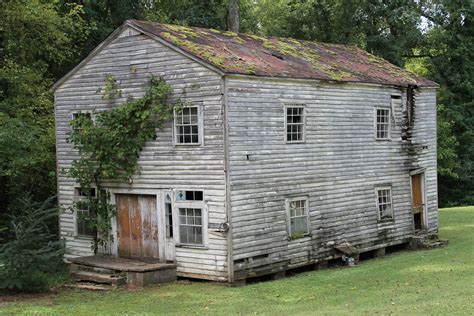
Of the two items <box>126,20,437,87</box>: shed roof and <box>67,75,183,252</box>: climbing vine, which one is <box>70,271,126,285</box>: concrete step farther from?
<box>126,20,437,87</box>: shed roof

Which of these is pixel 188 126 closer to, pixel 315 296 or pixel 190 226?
pixel 190 226

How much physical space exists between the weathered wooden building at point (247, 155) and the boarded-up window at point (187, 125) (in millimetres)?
32

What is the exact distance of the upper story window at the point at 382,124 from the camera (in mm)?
22781

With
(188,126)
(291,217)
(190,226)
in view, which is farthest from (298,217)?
(188,126)

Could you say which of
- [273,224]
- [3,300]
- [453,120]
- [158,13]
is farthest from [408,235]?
[453,120]

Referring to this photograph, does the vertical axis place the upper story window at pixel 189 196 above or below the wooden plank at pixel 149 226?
above

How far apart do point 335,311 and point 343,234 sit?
8.15 metres

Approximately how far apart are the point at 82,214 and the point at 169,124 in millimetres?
4426

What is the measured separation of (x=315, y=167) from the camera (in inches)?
799

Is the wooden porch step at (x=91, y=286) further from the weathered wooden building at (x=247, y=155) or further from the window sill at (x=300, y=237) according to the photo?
the window sill at (x=300, y=237)

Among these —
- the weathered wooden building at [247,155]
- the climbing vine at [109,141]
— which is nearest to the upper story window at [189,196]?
the weathered wooden building at [247,155]

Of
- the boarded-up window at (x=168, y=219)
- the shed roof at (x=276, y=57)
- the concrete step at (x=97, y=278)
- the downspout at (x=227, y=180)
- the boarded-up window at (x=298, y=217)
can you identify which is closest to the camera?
the downspout at (x=227, y=180)

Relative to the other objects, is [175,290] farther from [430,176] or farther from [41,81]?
[41,81]

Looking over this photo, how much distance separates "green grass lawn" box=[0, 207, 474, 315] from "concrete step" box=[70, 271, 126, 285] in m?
0.62
